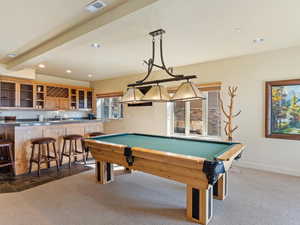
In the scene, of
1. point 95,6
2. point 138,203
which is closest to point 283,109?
point 138,203

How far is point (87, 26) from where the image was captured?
2.51 m

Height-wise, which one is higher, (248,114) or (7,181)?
(248,114)

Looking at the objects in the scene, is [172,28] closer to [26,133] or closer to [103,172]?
[103,172]

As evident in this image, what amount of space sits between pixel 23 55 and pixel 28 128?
1.65 metres

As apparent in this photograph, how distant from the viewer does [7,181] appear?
3.38 meters

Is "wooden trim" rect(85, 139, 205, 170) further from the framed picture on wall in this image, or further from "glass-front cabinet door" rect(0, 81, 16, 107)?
"glass-front cabinet door" rect(0, 81, 16, 107)

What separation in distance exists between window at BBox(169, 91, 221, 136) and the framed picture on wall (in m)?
1.11

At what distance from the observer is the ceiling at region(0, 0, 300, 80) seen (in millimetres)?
2146

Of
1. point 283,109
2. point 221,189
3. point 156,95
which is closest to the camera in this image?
point 221,189

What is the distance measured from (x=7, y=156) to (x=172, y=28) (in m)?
4.37

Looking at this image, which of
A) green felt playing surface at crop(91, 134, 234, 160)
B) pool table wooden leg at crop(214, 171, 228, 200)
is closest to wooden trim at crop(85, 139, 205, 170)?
green felt playing surface at crop(91, 134, 234, 160)

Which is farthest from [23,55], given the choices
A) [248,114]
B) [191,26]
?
[248,114]

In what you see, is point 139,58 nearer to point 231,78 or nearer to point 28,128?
point 231,78

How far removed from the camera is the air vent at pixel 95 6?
6.77 ft
